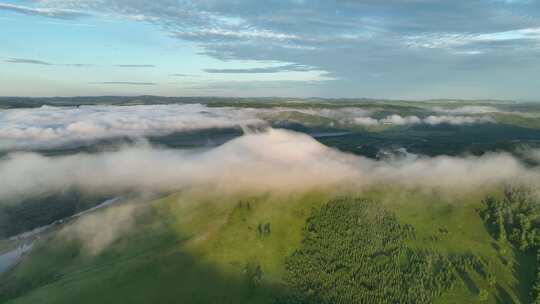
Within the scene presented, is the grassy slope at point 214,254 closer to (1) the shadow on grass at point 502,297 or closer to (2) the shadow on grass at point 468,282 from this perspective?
(1) the shadow on grass at point 502,297

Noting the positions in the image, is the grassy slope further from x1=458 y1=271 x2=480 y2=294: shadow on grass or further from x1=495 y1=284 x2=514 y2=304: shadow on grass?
x1=458 y1=271 x2=480 y2=294: shadow on grass

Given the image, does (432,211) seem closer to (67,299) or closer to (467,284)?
(467,284)

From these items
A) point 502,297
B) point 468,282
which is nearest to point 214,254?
point 468,282

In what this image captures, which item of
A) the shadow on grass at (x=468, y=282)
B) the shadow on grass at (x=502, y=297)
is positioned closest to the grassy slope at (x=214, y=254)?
the shadow on grass at (x=502, y=297)

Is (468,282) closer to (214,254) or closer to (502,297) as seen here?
(502,297)

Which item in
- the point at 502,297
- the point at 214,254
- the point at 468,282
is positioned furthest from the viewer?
the point at 214,254

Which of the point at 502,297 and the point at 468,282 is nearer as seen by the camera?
the point at 502,297

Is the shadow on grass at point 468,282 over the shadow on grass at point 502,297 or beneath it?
over

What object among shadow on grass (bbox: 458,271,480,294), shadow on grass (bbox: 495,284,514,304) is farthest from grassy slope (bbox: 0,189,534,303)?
shadow on grass (bbox: 458,271,480,294)

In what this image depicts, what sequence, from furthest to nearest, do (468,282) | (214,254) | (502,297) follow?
(214,254)
(468,282)
(502,297)
